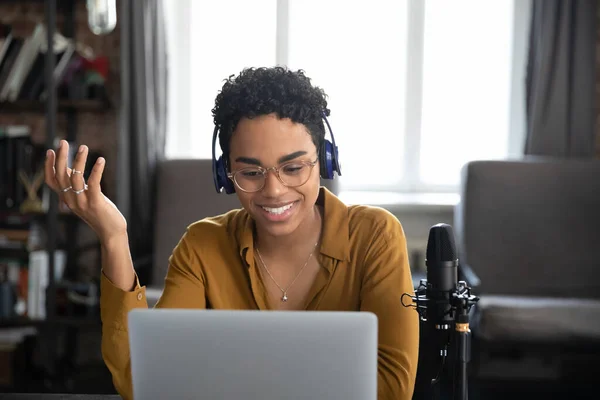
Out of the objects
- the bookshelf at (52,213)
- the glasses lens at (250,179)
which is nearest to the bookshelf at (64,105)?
the bookshelf at (52,213)

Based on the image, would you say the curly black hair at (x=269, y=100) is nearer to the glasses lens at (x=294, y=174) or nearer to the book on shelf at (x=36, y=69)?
the glasses lens at (x=294, y=174)

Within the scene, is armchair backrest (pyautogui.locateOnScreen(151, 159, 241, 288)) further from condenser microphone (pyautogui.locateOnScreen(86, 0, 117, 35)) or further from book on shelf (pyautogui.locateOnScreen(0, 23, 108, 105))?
condenser microphone (pyautogui.locateOnScreen(86, 0, 117, 35))

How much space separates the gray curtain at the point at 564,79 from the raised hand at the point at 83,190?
258 cm

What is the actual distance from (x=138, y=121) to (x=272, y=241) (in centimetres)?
202

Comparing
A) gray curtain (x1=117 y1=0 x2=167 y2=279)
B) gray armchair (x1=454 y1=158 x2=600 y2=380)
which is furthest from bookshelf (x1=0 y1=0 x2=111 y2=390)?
gray armchair (x1=454 y1=158 x2=600 y2=380)

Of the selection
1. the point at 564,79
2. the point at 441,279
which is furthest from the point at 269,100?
the point at 564,79

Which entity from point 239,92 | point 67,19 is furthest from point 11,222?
point 239,92

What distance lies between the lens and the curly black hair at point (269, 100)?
4.45 ft

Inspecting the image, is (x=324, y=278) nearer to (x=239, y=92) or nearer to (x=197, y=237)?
(x=197, y=237)

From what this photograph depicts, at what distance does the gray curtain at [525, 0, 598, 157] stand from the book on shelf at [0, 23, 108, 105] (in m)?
2.08

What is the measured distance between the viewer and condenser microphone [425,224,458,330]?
2.96ft

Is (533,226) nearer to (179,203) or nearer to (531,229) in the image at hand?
(531,229)

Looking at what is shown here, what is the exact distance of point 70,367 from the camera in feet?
Answer: 11.0

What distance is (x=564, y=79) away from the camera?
3311mm
